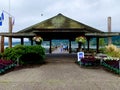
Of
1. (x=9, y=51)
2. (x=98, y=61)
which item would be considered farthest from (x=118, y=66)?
(x=9, y=51)

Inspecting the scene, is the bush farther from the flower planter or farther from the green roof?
the flower planter

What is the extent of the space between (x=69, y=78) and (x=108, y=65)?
5.63 metres

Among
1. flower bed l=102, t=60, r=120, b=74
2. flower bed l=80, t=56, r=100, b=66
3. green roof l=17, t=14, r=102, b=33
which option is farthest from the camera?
green roof l=17, t=14, r=102, b=33

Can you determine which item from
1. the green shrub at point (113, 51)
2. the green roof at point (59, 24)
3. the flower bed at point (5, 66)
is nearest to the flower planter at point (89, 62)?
the green shrub at point (113, 51)

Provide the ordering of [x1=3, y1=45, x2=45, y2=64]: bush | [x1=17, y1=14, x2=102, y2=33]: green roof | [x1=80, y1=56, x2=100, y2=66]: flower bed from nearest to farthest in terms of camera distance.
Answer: [x1=80, y1=56, x2=100, y2=66]: flower bed
[x1=3, y1=45, x2=45, y2=64]: bush
[x1=17, y1=14, x2=102, y2=33]: green roof

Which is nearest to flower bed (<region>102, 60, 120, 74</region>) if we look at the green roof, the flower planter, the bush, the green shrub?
the flower planter

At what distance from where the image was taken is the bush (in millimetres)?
24525

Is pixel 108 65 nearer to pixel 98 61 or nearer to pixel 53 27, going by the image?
pixel 98 61

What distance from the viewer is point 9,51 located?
81.7ft

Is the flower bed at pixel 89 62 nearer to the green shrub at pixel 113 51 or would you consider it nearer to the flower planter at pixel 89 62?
the flower planter at pixel 89 62

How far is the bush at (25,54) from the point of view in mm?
24525

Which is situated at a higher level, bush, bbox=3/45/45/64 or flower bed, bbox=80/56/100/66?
bush, bbox=3/45/45/64

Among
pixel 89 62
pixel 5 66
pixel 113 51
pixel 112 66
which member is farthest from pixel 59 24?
pixel 5 66

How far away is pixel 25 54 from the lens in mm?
25297
